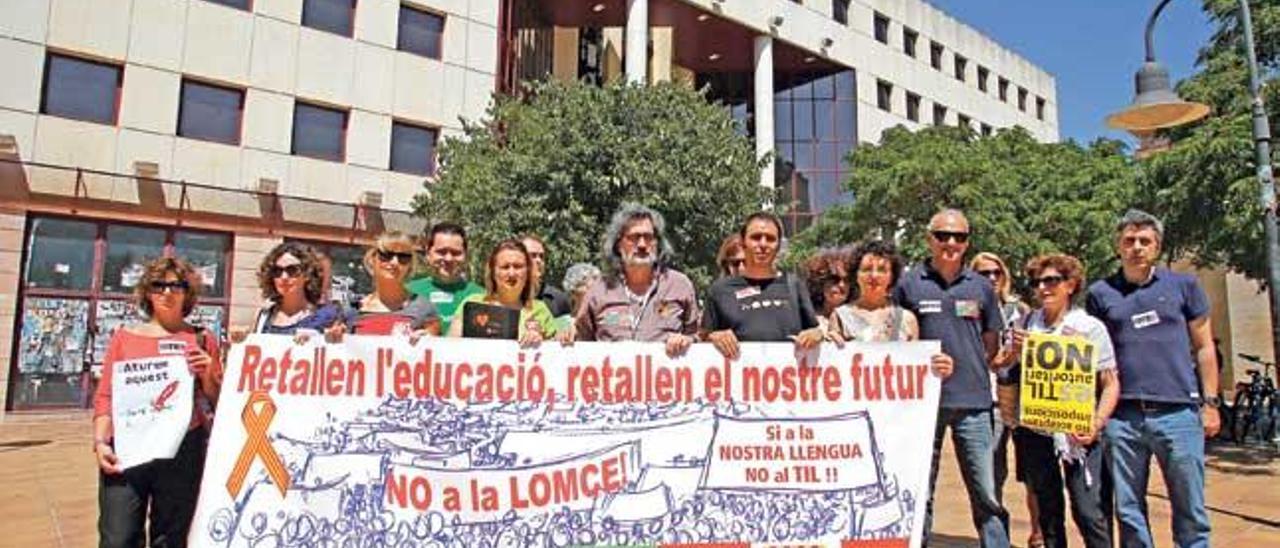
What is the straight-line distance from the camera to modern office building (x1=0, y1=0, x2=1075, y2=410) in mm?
15883

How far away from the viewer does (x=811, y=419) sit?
3996 mm

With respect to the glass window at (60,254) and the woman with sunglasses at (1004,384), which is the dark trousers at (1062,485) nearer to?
the woman with sunglasses at (1004,384)

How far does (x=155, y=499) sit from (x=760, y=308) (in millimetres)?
2888

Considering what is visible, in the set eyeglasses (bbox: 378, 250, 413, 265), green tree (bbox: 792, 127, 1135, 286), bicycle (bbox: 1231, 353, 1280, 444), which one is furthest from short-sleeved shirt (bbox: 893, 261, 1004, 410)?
green tree (bbox: 792, 127, 1135, 286)

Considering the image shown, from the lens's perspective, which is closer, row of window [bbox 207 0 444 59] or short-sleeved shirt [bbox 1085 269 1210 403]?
short-sleeved shirt [bbox 1085 269 1210 403]

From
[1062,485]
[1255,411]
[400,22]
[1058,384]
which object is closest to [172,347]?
[1058,384]

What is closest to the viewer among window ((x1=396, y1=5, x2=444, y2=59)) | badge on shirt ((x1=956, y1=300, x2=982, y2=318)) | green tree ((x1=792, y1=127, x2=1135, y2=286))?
badge on shirt ((x1=956, y1=300, x2=982, y2=318))

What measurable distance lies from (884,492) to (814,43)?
28.8m

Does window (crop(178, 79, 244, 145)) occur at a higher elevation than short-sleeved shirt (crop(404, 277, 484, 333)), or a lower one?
higher

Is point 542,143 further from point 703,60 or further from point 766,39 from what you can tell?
point 703,60

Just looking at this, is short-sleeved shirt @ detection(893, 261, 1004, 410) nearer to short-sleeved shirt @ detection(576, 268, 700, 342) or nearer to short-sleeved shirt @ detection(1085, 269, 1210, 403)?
short-sleeved shirt @ detection(1085, 269, 1210, 403)

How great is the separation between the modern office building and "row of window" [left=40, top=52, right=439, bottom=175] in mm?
30

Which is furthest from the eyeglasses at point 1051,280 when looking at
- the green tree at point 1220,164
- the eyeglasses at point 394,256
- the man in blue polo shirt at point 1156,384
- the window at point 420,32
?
the window at point 420,32

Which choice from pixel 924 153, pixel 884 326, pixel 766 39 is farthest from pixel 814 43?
pixel 884 326
